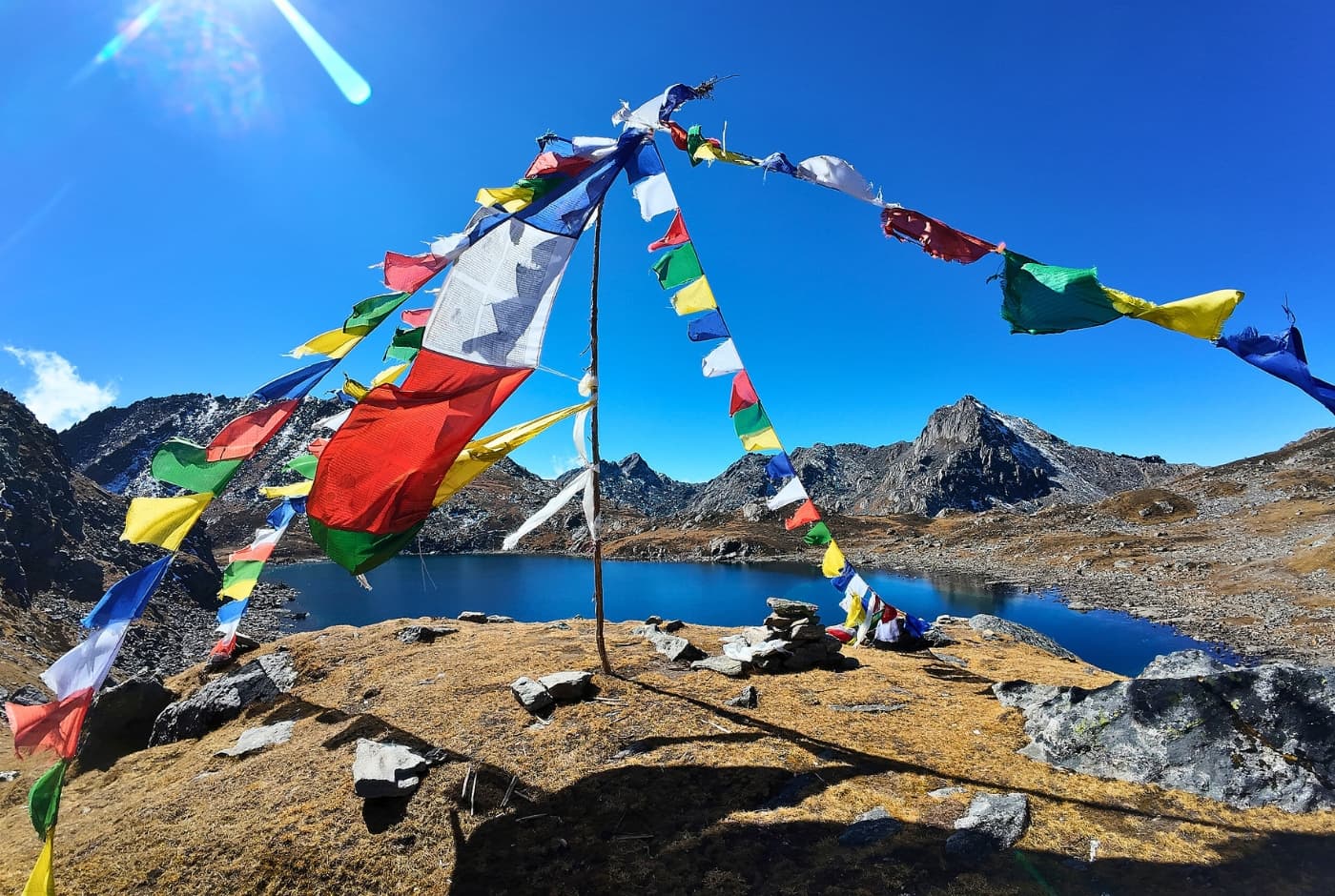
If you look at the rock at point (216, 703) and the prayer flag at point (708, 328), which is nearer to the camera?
the rock at point (216, 703)

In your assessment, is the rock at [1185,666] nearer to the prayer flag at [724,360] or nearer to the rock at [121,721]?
the prayer flag at [724,360]

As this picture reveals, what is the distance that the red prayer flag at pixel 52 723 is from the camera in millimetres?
4684

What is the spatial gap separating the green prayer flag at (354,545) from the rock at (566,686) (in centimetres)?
404

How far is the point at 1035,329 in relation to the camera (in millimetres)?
5141

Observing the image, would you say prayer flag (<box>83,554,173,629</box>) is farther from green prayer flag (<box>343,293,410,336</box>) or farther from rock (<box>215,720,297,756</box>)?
rock (<box>215,720,297,756</box>)

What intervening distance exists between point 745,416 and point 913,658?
264 inches

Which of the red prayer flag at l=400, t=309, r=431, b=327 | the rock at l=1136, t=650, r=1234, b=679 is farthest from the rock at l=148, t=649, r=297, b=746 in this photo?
the rock at l=1136, t=650, r=1234, b=679

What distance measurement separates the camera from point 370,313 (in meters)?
5.66

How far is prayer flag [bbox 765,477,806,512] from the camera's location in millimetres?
10305

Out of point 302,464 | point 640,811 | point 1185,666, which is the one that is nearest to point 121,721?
point 302,464

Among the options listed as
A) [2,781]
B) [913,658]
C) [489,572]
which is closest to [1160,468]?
[489,572]

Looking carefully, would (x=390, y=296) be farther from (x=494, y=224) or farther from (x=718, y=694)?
(x=718, y=694)

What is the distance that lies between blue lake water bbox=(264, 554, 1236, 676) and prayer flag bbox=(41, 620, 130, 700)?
17.7m

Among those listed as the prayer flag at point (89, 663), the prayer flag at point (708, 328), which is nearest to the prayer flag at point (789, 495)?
the prayer flag at point (708, 328)
